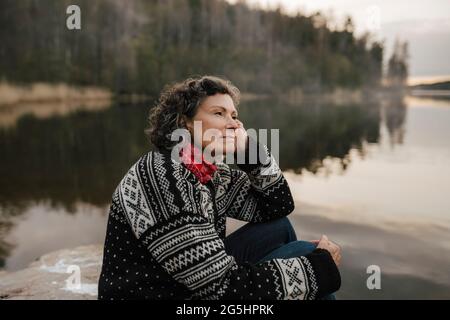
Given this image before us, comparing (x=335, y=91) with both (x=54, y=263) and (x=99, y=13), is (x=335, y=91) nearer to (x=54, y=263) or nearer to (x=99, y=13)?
(x=99, y=13)

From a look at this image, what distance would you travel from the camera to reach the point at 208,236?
165cm

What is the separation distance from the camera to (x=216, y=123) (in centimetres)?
195

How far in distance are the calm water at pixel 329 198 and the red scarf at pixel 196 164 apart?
71.0 inches

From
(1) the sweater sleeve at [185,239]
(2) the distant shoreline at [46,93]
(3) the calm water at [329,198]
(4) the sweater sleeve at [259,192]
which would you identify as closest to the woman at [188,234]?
(1) the sweater sleeve at [185,239]

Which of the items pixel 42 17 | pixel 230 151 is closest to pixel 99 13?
pixel 42 17

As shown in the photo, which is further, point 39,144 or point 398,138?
point 398,138

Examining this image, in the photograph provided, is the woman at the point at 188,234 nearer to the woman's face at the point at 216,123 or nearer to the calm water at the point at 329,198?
the woman's face at the point at 216,123

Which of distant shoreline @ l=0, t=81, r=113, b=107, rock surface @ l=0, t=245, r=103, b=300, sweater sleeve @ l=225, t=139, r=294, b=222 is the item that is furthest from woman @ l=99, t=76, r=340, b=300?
distant shoreline @ l=0, t=81, r=113, b=107

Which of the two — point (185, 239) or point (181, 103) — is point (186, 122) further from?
point (185, 239)

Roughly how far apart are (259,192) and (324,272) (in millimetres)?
563

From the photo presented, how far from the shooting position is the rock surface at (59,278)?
2.84 meters
